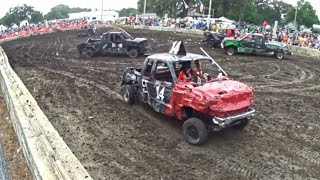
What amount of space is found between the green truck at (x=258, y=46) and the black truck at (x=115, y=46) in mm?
5759

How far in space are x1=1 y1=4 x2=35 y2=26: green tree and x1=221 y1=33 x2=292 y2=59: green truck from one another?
256 ft

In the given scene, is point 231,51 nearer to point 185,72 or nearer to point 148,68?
point 148,68

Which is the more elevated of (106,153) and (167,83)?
(167,83)

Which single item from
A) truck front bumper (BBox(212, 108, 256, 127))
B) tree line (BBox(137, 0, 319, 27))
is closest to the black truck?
truck front bumper (BBox(212, 108, 256, 127))

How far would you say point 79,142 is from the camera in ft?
24.6

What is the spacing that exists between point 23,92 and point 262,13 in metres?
92.3

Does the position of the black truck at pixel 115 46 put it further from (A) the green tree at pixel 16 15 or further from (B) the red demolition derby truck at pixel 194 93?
(A) the green tree at pixel 16 15

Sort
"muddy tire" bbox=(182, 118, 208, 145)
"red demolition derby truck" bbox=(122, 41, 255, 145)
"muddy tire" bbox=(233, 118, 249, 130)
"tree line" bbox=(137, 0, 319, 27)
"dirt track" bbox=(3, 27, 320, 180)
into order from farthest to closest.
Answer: "tree line" bbox=(137, 0, 319, 27) → "muddy tire" bbox=(233, 118, 249, 130) → "muddy tire" bbox=(182, 118, 208, 145) → "red demolition derby truck" bbox=(122, 41, 255, 145) → "dirt track" bbox=(3, 27, 320, 180)

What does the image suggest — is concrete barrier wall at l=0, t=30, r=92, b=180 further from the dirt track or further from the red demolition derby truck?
the red demolition derby truck

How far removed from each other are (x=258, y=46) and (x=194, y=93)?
14.4 meters

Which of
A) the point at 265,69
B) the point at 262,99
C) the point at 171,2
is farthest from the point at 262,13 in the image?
the point at 262,99

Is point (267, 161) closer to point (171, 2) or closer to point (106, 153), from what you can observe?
point (106, 153)

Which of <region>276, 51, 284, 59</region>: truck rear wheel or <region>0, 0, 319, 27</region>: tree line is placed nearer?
<region>276, 51, 284, 59</region>: truck rear wheel

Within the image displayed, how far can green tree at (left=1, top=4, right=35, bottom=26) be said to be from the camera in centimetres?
8688
